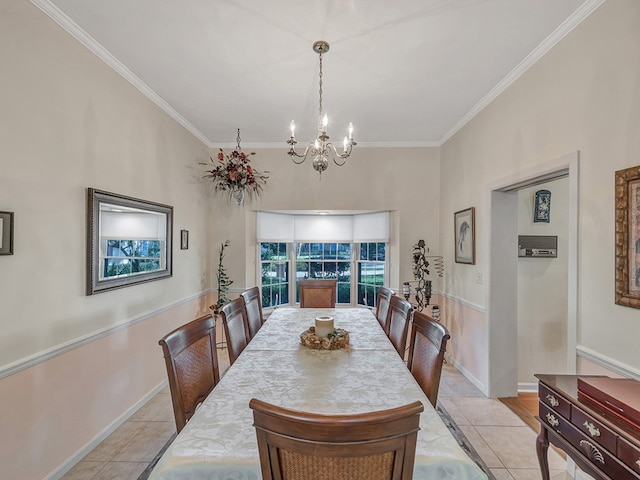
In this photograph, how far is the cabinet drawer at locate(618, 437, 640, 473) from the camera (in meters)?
1.12

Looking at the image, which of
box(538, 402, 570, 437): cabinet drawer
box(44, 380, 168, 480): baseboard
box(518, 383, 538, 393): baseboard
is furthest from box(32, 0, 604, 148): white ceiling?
box(518, 383, 538, 393): baseboard

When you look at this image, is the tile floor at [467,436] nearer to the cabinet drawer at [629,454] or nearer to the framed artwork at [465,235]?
the cabinet drawer at [629,454]

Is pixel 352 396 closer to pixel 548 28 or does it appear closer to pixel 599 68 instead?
pixel 599 68

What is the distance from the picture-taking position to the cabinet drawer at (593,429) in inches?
48.4

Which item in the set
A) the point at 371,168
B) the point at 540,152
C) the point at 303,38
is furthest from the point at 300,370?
the point at 371,168

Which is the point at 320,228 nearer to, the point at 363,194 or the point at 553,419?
the point at 363,194

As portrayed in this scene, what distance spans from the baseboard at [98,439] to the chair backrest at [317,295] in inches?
67.1

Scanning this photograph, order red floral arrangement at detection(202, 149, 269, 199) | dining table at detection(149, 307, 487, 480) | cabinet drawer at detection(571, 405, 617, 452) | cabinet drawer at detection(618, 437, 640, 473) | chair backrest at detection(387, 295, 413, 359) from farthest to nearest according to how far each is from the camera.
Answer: red floral arrangement at detection(202, 149, 269, 199) < chair backrest at detection(387, 295, 413, 359) < cabinet drawer at detection(571, 405, 617, 452) < cabinet drawer at detection(618, 437, 640, 473) < dining table at detection(149, 307, 487, 480)

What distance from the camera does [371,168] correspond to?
429 centimetres

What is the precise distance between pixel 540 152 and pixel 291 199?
2841 mm

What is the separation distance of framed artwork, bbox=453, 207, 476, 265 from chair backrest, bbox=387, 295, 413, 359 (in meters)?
1.24

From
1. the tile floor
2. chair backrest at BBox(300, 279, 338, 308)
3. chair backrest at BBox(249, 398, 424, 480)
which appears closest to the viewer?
chair backrest at BBox(249, 398, 424, 480)

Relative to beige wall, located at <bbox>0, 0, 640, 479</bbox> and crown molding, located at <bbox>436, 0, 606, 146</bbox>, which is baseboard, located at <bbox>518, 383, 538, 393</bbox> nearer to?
beige wall, located at <bbox>0, 0, 640, 479</bbox>

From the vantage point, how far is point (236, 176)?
4.01m
